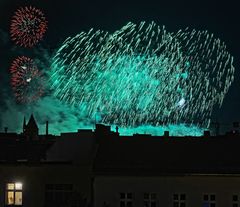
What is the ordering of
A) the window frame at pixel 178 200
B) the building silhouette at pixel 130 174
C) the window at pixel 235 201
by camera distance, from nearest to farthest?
1. the window at pixel 235 201
2. the building silhouette at pixel 130 174
3. the window frame at pixel 178 200

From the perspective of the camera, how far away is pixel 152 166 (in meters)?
47.3

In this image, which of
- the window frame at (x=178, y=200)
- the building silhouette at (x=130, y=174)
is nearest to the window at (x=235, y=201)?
the building silhouette at (x=130, y=174)

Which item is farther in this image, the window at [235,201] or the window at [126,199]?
the window at [126,199]

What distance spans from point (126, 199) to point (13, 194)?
28.2 ft

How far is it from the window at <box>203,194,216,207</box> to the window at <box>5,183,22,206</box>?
43.5 feet

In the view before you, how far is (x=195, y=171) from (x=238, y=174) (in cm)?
286

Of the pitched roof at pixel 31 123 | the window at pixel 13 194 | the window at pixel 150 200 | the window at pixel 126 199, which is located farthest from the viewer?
the pitched roof at pixel 31 123

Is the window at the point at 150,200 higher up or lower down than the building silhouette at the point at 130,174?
lower down

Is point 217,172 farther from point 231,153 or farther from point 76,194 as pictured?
point 76,194

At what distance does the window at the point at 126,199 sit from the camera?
153 feet

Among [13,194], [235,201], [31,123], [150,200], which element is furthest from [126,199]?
[31,123]

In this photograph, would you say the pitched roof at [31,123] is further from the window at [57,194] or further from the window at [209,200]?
the window at [209,200]

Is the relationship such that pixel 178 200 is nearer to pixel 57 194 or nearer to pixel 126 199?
pixel 126 199

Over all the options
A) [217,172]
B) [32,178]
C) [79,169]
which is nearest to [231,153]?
[217,172]
